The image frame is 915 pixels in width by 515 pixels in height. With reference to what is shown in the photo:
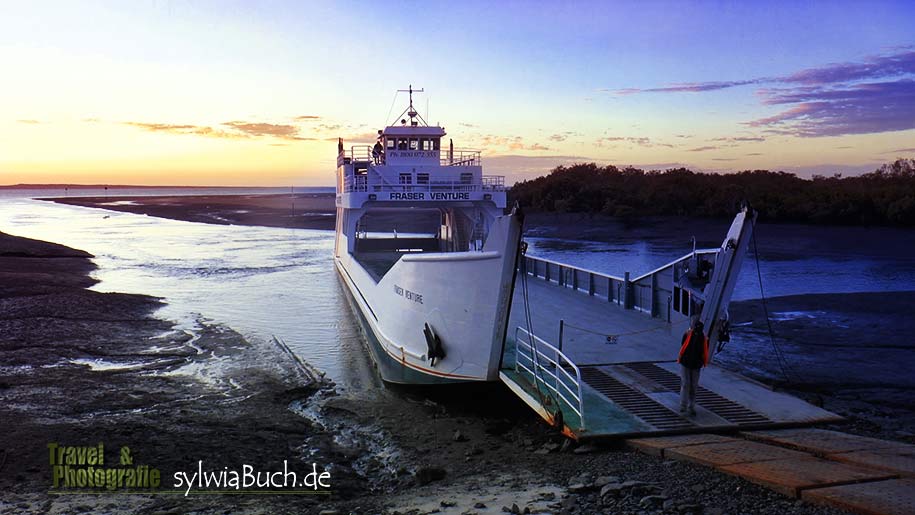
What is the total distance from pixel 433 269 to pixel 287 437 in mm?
3228

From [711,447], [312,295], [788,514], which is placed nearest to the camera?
[788,514]

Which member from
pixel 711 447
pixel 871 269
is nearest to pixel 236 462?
pixel 711 447

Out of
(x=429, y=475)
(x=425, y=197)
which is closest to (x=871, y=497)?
(x=429, y=475)

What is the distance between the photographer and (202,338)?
16.5 metres

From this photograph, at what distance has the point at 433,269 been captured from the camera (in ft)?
34.1

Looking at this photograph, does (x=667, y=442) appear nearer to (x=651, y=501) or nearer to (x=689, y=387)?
(x=689, y=387)

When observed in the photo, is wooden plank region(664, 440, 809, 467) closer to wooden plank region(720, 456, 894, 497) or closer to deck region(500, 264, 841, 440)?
wooden plank region(720, 456, 894, 497)

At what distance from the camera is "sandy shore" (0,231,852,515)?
642 centimetres

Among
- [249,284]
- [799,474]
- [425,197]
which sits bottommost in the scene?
[249,284]

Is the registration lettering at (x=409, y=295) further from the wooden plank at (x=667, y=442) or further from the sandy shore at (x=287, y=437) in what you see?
the wooden plank at (x=667, y=442)

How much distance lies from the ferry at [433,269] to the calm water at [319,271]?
1277mm

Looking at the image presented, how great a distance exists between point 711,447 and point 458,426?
402 centimetres

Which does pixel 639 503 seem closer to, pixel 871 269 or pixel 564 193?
pixel 871 269

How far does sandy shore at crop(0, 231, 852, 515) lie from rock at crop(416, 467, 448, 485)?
0.05ft
